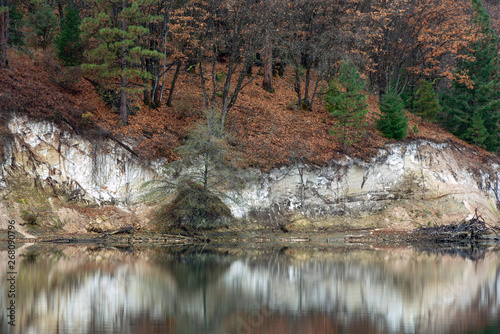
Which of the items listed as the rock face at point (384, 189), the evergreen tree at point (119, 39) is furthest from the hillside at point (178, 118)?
the evergreen tree at point (119, 39)

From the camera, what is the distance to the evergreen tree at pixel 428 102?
40.9 m

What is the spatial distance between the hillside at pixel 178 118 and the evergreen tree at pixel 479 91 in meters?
2.83

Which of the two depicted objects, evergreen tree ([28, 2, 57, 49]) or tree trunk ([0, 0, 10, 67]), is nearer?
tree trunk ([0, 0, 10, 67])

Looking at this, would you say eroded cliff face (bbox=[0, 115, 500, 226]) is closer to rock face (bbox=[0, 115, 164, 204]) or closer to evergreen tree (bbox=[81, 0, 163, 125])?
rock face (bbox=[0, 115, 164, 204])

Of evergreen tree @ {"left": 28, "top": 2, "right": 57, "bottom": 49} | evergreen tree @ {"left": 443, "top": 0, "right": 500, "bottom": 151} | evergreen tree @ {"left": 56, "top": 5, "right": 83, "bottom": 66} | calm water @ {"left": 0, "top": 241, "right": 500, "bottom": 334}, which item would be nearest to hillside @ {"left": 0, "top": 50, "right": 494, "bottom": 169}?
evergreen tree @ {"left": 56, "top": 5, "right": 83, "bottom": 66}

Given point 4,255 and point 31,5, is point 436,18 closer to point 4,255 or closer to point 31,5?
point 31,5

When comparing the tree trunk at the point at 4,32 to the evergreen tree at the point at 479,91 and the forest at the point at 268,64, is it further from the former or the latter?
the evergreen tree at the point at 479,91

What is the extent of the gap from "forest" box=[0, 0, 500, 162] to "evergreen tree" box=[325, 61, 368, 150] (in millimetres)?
104

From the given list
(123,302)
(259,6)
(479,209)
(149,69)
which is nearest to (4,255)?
(123,302)

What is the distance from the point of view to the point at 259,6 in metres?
33.1

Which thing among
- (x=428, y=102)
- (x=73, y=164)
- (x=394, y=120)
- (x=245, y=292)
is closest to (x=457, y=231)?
(x=394, y=120)

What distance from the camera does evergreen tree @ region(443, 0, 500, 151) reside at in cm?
3997

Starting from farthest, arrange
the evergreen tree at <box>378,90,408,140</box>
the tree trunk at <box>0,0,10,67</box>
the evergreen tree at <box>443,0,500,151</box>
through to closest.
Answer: the evergreen tree at <box>443,0,500,151</box>, the evergreen tree at <box>378,90,408,140</box>, the tree trunk at <box>0,0,10,67</box>

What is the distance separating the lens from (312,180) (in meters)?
33.1
